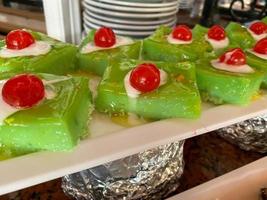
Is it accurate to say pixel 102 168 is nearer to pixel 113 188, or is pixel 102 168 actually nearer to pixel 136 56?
pixel 113 188

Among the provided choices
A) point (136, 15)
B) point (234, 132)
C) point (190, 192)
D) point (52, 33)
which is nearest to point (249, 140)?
point (234, 132)

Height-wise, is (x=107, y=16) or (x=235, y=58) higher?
(x=235, y=58)

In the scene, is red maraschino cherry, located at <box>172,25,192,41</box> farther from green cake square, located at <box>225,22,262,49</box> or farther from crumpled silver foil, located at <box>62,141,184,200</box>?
crumpled silver foil, located at <box>62,141,184,200</box>

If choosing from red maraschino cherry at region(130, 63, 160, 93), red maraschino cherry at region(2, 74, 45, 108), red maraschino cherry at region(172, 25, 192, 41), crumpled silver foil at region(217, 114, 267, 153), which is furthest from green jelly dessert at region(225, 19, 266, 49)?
red maraschino cherry at region(2, 74, 45, 108)

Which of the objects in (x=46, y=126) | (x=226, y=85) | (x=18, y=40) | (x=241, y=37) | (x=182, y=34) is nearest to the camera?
(x=46, y=126)

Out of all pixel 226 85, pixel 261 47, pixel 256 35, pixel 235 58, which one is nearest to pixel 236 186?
pixel 226 85

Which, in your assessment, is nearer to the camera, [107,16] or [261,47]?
[261,47]

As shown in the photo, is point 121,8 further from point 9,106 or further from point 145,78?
point 9,106
